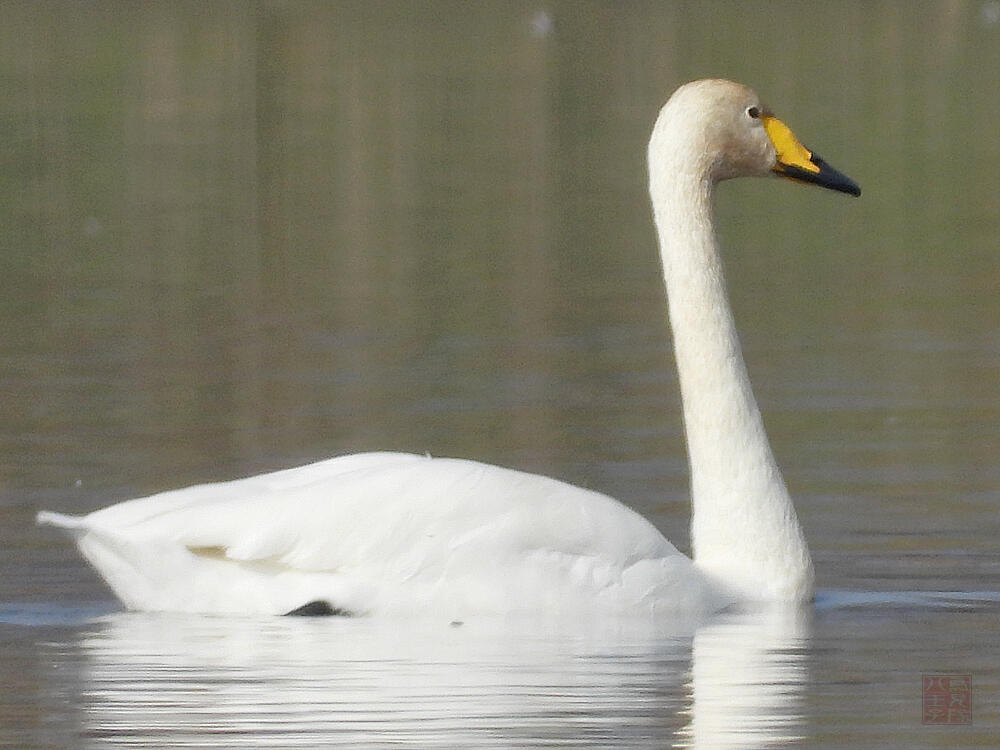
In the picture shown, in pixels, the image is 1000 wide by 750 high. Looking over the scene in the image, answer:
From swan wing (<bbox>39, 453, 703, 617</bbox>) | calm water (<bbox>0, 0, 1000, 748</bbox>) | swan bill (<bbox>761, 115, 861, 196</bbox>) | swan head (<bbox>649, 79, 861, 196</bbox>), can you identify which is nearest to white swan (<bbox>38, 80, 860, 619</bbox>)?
swan wing (<bbox>39, 453, 703, 617</bbox>)

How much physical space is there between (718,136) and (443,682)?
2.44m

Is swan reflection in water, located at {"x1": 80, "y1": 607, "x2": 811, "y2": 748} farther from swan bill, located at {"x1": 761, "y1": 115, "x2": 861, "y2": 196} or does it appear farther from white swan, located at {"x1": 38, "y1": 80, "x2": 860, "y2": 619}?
swan bill, located at {"x1": 761, "y1": 115, "x2": 861, "y2": 196}

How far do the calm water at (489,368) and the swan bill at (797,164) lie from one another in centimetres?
123

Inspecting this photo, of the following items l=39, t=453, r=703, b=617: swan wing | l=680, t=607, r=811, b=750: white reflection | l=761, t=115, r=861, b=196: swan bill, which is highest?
l=761, t=115, r=861, b=196: swan bill

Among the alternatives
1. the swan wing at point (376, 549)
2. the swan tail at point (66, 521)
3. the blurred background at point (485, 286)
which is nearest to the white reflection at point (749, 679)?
the swan wing at point (376, 549)

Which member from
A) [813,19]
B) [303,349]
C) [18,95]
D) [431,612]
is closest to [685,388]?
[431,612]

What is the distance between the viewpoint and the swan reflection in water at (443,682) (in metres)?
7.07

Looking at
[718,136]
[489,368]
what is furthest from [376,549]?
[489,368]

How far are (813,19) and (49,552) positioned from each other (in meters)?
37.3

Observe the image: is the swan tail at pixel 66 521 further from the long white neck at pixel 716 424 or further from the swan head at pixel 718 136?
the swan head at pixel 718 136

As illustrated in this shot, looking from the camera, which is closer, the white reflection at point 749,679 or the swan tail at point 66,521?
the white reflection at point 749,679

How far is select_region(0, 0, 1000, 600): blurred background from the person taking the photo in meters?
11.2

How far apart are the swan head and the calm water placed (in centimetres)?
134

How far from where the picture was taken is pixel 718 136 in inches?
365
